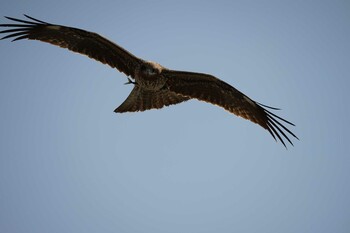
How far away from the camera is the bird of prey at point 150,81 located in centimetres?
912

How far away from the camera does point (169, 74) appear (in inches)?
368

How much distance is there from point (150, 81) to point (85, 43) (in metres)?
1.52

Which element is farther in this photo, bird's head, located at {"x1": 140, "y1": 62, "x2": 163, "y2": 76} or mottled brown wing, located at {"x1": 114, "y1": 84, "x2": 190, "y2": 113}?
mottled brown wing, located at {"x1": 114, "y1": 84, "x2": 190, "y2": 113}

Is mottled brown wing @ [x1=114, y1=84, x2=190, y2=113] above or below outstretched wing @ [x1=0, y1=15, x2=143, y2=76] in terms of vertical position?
below

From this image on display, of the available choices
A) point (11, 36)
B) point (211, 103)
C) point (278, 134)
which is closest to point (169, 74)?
point (211, 103)

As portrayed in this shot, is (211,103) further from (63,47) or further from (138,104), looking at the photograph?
(63,47)

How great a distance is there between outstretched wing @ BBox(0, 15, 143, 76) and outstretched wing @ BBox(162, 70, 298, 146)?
2.70 ft

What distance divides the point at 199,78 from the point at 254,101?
4.09ft

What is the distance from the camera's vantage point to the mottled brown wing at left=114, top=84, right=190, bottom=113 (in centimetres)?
958

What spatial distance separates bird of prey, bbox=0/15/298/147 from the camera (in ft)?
29.9

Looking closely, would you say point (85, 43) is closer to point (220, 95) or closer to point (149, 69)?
point (149, 69)

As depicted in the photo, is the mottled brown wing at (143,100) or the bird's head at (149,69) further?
the mottled brown wing at (143,100)

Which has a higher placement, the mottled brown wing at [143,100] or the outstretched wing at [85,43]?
the outstretched wing at [85,43]

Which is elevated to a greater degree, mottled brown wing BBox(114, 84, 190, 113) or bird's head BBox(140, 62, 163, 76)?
bird's head BBox(140, 62, 163, 76)
